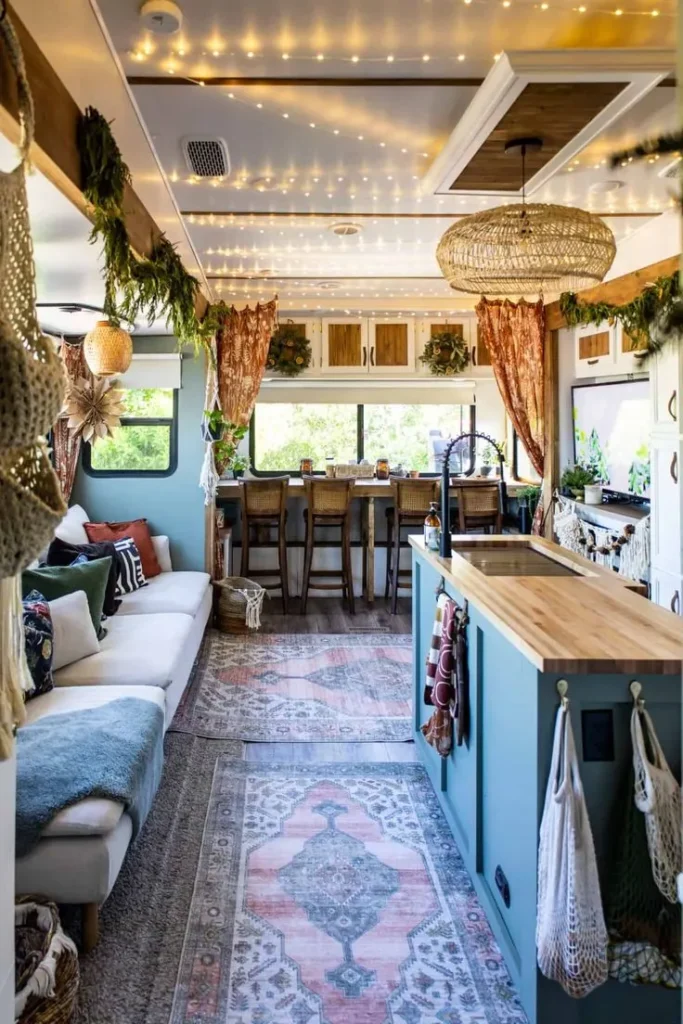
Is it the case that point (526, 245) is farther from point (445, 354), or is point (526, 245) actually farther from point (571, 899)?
point (445, 354)

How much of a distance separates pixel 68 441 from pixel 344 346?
271 centimetres

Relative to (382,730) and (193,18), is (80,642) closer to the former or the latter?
(382,730)

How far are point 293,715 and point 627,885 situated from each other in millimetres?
2552

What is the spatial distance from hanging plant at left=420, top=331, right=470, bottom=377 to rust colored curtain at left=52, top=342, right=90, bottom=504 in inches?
121

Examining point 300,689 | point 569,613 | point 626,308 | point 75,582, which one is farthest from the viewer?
point 626,308

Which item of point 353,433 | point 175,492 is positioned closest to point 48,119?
point 175,492

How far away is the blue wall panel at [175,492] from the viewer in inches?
220

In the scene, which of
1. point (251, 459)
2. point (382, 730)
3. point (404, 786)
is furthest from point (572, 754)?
point (251, 459)

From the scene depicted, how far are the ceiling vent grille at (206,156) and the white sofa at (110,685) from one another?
70.5 inches

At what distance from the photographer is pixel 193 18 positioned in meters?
2.33

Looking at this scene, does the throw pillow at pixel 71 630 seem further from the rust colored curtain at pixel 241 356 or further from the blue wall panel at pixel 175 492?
the rust colored curtain at pixel 241 356

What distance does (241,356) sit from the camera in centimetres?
652

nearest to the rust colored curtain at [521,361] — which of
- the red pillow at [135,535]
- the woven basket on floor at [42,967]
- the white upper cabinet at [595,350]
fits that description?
the white upper cabinet at [595,350]

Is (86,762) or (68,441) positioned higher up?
(68,441)
